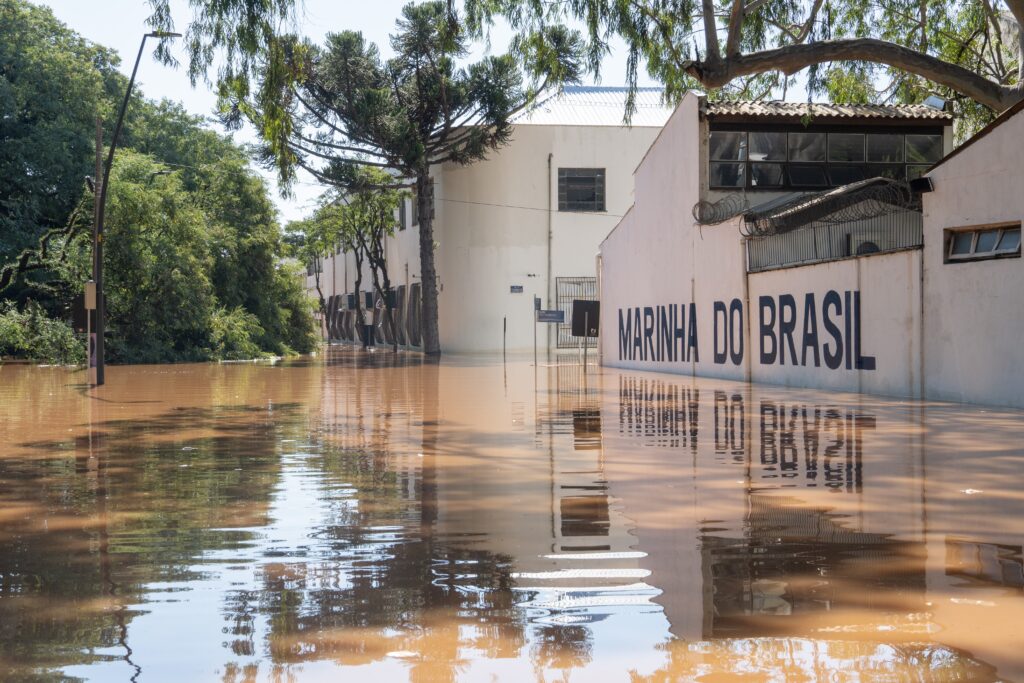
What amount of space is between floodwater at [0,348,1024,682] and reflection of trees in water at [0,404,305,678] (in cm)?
3

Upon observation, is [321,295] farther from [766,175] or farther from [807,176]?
[807,176]

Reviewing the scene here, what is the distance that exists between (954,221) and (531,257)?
106 ft

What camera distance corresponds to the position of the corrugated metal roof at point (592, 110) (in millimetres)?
49562

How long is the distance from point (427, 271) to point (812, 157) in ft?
72.1

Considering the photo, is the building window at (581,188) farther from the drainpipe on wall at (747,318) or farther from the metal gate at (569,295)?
the drainpipe on wall at (747,318)

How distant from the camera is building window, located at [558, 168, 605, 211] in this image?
4975cm

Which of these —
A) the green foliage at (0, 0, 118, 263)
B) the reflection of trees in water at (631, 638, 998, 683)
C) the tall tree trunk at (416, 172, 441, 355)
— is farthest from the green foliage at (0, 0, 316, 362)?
the reflection of trees in water at (631, 638, 998, 683)

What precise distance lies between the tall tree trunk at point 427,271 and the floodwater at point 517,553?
33620mm

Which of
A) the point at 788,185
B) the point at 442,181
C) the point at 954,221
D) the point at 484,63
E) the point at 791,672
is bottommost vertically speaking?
the point at 791,672

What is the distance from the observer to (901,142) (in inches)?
1161

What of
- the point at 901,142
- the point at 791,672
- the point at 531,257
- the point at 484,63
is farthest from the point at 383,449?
the point at 531,257

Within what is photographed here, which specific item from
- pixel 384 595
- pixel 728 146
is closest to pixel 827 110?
pixel 728 146

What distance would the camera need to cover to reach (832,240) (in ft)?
87.6

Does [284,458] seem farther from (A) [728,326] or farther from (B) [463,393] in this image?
(A) [728,326]
